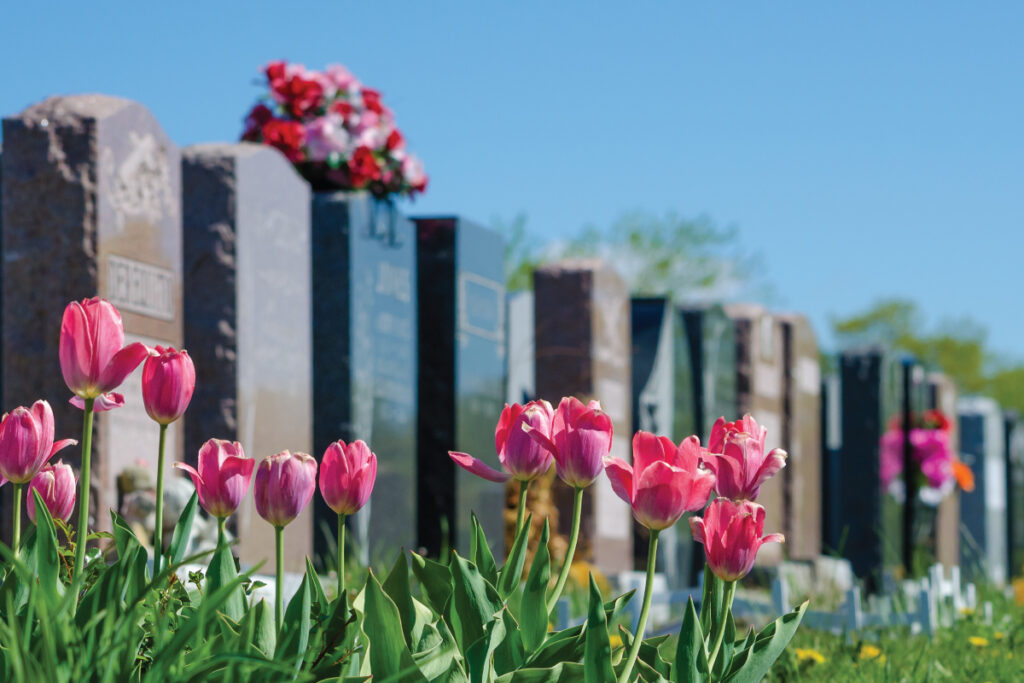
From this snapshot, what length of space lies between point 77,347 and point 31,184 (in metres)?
3.97

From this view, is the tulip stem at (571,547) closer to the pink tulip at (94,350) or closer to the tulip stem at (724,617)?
the tulip stem at (724,617)

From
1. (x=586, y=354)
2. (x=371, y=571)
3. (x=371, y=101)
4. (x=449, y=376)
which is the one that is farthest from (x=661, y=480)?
(x=586, y=354)

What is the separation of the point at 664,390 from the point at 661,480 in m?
8.50

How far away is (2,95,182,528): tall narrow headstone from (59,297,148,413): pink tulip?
3.70 meters

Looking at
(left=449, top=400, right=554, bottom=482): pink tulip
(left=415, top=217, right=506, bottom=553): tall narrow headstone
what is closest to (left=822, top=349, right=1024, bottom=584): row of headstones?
(left=415, top=217, right=506, bottom=553): tall narrow headstone

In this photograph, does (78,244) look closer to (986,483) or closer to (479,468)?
(479,468)

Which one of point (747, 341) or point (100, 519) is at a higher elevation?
point (747, 341)

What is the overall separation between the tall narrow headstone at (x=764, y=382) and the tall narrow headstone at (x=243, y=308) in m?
5.63

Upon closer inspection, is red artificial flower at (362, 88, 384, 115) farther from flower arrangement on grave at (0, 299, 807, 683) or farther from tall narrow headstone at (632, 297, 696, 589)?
flower arrangement on grave at (0, 299, 807, 683)

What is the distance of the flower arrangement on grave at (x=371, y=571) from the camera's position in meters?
1.82

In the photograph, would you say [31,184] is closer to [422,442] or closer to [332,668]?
[422,442]

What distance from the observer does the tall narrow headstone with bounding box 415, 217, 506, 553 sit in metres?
7.75

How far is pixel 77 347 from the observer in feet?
6.32

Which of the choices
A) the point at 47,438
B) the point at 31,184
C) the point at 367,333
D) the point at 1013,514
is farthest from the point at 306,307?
the point at 1013,514
